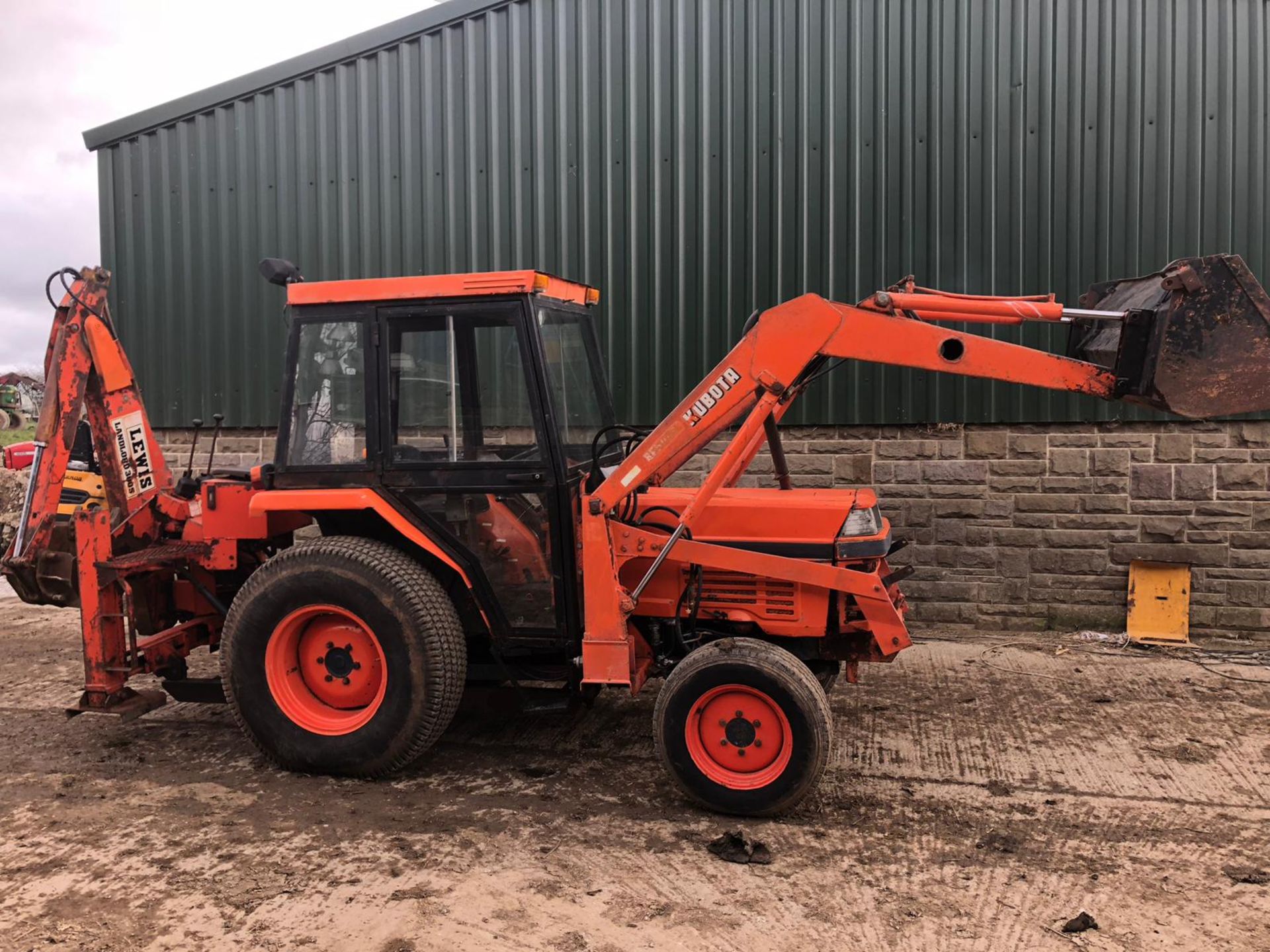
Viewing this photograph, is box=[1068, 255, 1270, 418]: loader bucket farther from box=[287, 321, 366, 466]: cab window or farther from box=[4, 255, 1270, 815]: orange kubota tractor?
box=[287, 321, 366, 466]: cab window

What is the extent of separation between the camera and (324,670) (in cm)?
467

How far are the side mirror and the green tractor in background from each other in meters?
22.4

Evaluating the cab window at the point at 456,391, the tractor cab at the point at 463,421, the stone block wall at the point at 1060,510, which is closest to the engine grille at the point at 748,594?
the tractor cab at the point at 463,421

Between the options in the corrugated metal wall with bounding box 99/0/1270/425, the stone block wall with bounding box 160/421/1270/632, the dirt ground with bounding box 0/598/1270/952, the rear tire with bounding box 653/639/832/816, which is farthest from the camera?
the corrugated metal wall with bounding box 99/0/1270/425

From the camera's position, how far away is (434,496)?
450 centimetres

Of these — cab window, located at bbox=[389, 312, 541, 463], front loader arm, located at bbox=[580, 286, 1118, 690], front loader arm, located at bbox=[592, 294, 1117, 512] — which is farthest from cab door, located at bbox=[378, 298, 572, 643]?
front loader arm, located at bbox=[592, 294, 1117, 512]

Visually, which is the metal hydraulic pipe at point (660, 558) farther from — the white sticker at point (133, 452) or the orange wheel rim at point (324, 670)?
the white sticker at point (133, 452)

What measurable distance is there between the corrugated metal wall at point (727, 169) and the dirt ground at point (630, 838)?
10.2ft

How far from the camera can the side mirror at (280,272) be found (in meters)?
4.65

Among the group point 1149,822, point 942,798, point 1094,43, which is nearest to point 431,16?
point 1094,43

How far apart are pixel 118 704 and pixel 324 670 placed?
3.66 feet

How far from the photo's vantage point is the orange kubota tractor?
414 centimetres

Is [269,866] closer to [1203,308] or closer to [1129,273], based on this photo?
[1203,308]

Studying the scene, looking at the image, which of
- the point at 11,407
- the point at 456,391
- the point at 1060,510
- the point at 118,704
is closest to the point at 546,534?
the point at 456,391
